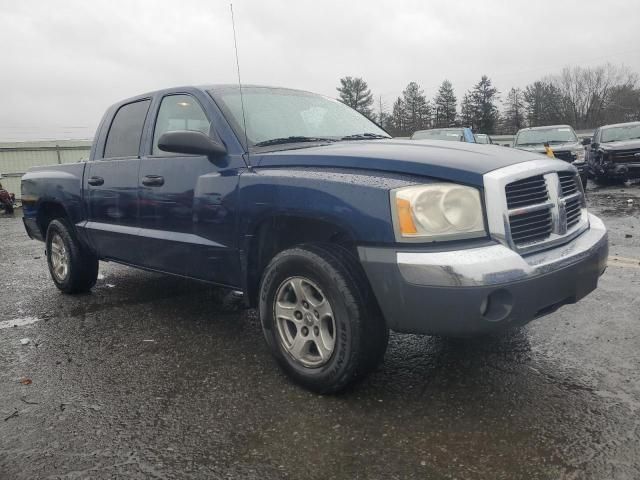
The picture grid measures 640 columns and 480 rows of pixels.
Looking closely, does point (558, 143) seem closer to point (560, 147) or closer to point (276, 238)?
point (560, 147)

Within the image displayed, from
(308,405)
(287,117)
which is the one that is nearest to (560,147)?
(287,117)

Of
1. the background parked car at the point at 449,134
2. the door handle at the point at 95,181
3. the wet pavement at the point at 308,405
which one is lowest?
the wet pavement at the point at 308,405

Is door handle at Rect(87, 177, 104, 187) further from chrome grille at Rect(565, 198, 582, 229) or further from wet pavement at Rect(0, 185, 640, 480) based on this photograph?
chrome grille at Rect(565, 198, 582, 229)

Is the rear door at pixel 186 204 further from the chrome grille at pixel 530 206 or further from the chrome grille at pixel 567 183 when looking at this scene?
the chrome grille at pixel 567 183

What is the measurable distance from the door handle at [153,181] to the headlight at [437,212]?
192 cm

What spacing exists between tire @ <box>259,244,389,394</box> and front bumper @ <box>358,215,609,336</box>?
126 millimetres

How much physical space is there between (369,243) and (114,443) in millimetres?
1480

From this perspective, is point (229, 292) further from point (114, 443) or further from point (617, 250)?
point (617, 250)

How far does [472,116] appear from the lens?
75.9 metres

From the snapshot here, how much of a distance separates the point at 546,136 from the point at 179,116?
1249 centimetres

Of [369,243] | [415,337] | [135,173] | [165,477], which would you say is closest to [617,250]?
[415,337]

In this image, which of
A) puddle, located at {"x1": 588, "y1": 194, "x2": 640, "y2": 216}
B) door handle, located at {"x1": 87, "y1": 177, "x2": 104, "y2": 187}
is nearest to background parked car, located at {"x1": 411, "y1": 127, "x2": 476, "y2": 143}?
puddle, located at {"x1": 588, "y1": 194, "x2": 640, "y2": 216}

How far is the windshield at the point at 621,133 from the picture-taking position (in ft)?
44.3

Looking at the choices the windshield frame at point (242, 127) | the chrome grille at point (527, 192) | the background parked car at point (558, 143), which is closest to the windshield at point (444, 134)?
the background parked car at point (558, 143)
